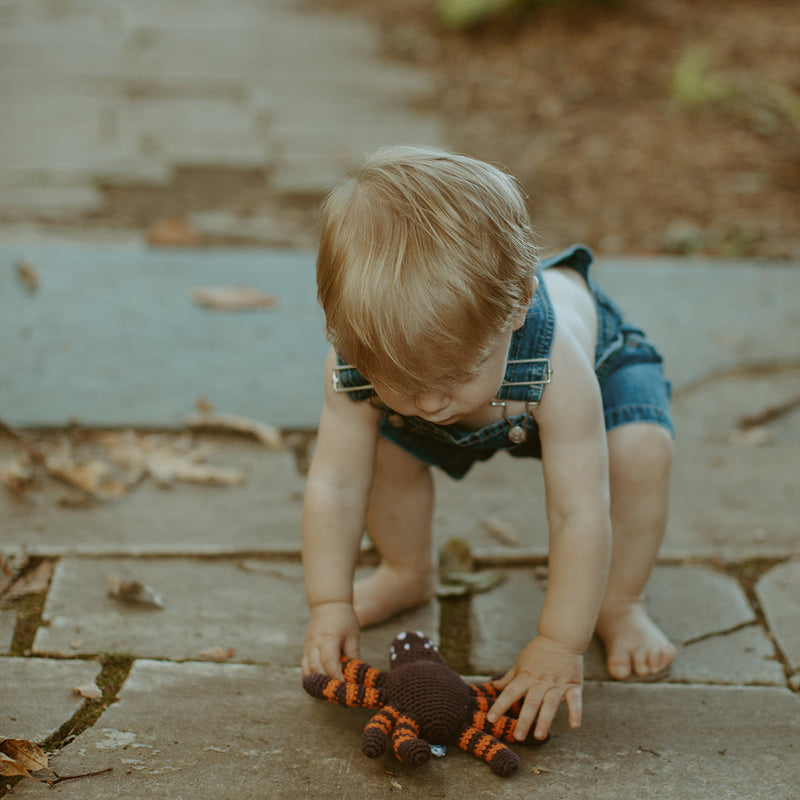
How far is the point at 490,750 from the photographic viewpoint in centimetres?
152

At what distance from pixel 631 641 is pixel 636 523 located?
22 cm

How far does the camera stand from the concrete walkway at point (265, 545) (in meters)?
1.54

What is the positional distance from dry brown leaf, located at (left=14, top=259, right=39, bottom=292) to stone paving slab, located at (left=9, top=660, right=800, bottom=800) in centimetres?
179

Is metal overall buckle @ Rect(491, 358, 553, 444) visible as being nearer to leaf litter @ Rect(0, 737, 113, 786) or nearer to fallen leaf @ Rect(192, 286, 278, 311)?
leaf litter @ Rect(0, 737, 113, 786)

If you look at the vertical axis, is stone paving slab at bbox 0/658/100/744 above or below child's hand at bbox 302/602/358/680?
below

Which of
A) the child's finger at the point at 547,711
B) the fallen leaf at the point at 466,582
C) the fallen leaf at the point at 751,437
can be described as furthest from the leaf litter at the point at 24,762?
the fallen leaf at the point at 751,437

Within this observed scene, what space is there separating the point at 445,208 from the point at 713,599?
108cm

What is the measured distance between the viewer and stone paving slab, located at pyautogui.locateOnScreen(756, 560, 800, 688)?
1.88 meters

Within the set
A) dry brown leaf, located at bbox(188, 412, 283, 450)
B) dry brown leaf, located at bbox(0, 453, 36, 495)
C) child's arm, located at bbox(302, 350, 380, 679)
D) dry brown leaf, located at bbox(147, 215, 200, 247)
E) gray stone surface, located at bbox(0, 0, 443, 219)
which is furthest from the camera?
gray stone surface, located at bbox(0, 0, 443, 219)

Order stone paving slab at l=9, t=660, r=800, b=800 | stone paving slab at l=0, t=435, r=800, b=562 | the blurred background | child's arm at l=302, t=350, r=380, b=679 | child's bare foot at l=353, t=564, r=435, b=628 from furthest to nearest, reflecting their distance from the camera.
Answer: the blurred background → stone paving slab at l=0, t=435, r=800, b=562 → child's bare foot at l=353, t=564, r=435, b=628 → child's arm at l=302, t=350, r=380, b=679 → stone paving slab at l=9, t=660, r=800, b=800

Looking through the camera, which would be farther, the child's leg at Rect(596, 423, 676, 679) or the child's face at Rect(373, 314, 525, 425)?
the child's leg at Rect(596, 423, 676, 679)

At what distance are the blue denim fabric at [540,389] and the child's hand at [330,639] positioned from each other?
32 centimetres

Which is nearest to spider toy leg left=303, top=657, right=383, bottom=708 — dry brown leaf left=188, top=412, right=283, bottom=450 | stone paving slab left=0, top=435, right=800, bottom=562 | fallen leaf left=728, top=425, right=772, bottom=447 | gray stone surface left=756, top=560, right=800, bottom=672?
stone paving slab left=0, top=435, right=800, bottom=562

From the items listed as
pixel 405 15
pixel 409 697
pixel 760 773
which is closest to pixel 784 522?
pixel 760 773
